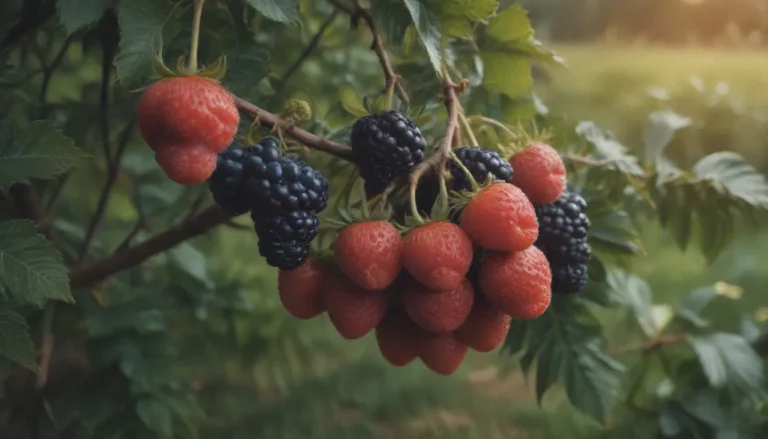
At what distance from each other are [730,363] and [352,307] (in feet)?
2.28

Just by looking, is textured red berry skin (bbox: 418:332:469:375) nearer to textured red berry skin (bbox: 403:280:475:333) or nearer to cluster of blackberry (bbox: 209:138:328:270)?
textured red berry skin (bbox: 403:280:475:333)

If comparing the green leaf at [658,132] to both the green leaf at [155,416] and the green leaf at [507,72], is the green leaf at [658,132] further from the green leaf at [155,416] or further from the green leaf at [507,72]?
the green leaf at [155,416]

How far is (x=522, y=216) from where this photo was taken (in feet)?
1.76

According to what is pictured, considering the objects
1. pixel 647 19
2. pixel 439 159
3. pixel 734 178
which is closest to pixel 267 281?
pixel 734 178

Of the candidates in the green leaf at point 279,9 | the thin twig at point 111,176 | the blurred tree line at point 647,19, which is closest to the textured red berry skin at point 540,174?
the green leaf at point 279,9

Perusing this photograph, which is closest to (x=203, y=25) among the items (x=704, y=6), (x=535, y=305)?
(x=535, y=305)

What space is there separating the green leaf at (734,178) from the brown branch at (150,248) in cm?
55

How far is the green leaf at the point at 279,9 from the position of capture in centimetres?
52

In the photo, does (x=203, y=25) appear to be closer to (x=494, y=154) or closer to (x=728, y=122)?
(x=494, y=154)

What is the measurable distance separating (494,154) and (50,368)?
3.00 ft

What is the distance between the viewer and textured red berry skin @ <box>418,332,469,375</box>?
0.62 m

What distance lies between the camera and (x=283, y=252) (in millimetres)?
522

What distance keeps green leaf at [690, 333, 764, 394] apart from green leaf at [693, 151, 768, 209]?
0.28m

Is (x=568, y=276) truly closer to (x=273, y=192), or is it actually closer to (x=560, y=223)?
(x=560, y=223)
